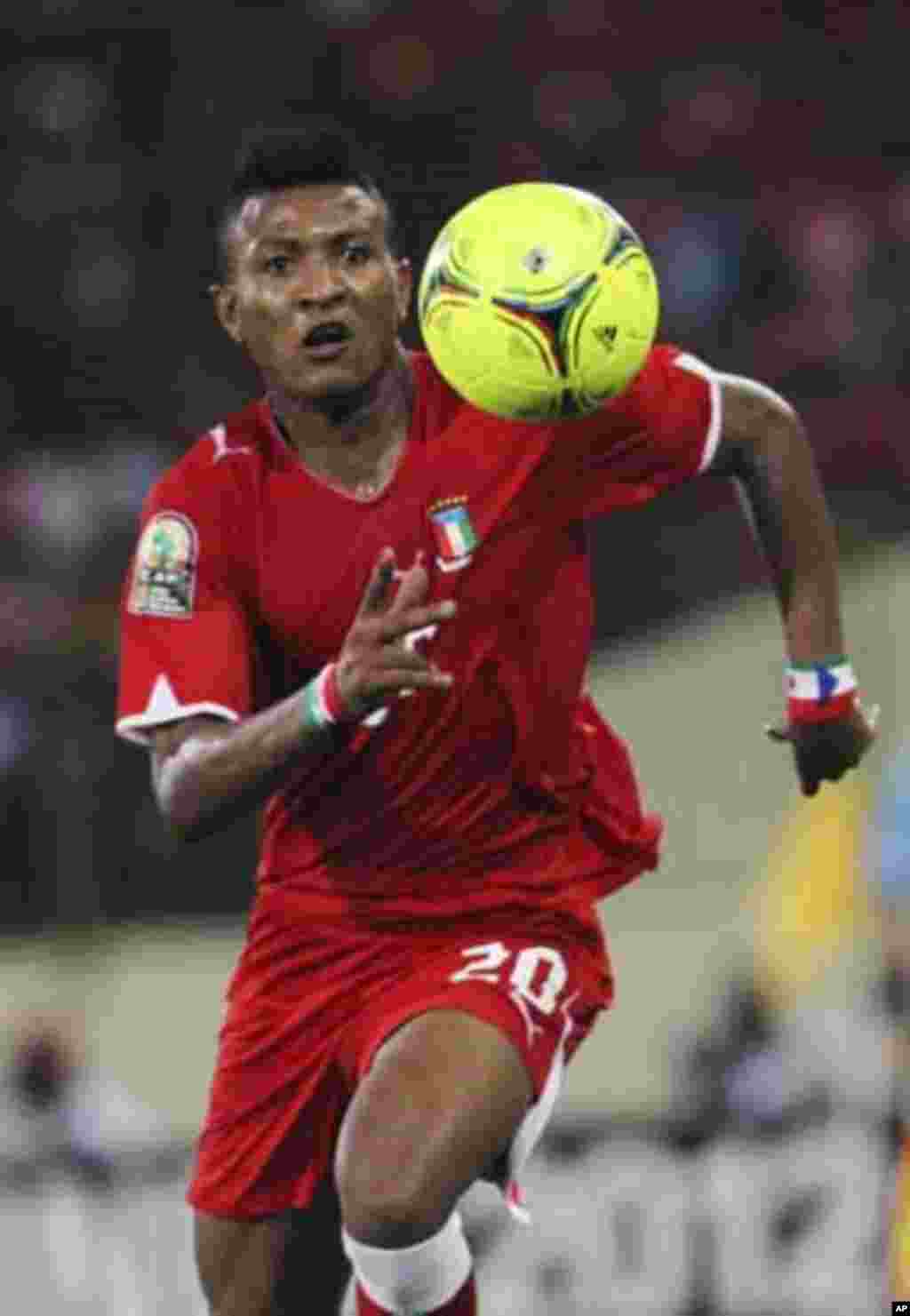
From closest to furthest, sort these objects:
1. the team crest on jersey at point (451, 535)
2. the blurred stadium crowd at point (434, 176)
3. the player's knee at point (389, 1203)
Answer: the player's knee at point (389, 1203) < the team crest on jersey at point (451, 535) < the blurred stadium crowd at point (434, 176)

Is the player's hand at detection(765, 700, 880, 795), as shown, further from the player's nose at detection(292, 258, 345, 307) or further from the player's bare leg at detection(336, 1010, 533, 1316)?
the player's nose at detection(292, 258, 345, 307)

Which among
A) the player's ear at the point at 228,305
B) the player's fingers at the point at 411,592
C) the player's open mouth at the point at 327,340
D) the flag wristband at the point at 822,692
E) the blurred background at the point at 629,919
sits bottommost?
the blurred background at the point at 629,919

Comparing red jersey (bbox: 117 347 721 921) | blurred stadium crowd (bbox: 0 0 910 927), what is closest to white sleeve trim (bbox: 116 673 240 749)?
red jersey (bbox: 117 347 721 921)

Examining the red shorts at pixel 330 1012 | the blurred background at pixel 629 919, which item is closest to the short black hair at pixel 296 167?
the red shorts at pixel 330 1012

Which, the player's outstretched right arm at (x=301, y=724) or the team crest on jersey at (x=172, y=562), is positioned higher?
the team crest on jersey at (x=172, y=562)

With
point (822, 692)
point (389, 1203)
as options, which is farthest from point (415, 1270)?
point (822, 692)

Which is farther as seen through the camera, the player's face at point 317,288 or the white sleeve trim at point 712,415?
the white sleeve trim at point 712,415

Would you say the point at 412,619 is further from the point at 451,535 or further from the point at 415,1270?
the point at 415,1270

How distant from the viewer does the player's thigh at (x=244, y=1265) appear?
5812 millimetres

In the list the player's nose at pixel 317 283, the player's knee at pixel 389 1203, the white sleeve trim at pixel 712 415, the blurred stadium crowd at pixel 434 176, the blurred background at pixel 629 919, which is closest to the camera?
the player's knee at pixel 389 1203

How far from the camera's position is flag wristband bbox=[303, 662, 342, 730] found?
4945mm

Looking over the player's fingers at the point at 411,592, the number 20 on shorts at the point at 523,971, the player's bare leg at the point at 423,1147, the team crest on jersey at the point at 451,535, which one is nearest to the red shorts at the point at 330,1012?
the number 20 on shorts at the point at 523,971

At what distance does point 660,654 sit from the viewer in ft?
31.7

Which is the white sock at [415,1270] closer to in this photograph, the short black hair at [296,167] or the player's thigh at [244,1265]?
the player's thigh at [244,1265]
